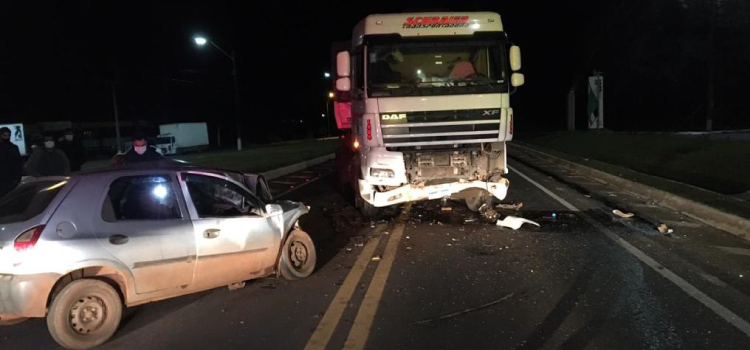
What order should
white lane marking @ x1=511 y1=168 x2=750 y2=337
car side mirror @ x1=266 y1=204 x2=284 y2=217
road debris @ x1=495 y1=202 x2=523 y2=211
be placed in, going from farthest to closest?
1. road debris @ x1=495 y1=202 x2=523 y2=211
2. car side mirror @ x1=266 y1=204 x2=284 y2=217
3. white lane marking @ x1=511 y1=168 x2=750 y2=337

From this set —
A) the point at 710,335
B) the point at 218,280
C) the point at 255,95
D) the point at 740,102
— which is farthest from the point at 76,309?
the point at 255,95

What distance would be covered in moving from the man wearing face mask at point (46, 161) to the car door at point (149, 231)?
354 cm

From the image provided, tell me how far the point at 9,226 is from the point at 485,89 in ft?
23.6

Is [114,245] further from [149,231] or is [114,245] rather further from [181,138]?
[181,138]

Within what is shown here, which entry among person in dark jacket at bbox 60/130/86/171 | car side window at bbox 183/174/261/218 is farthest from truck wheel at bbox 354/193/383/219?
person in dark jacket at bbox 60/130/86/171

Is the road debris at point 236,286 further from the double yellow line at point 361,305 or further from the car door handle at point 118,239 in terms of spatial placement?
the car door handle at point 118,239

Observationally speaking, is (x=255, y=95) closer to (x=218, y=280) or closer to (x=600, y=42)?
(x=600, y=42)

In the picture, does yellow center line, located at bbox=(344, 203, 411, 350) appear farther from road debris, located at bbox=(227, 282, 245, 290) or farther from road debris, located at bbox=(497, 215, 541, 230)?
road debris, located at bbox=(497, 215, 541, 230)

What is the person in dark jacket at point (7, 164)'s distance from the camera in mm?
8305

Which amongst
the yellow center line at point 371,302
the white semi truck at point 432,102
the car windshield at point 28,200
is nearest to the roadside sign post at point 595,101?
the white semi truck at point 432,102

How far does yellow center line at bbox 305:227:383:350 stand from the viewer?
4707 mm

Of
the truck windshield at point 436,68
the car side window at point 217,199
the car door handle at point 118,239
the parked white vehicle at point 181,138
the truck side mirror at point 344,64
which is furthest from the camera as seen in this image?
the parked white vehicle at point 181,138

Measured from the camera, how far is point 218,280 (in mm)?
5633

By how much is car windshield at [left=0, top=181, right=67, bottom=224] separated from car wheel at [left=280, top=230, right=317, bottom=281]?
2392 mm
